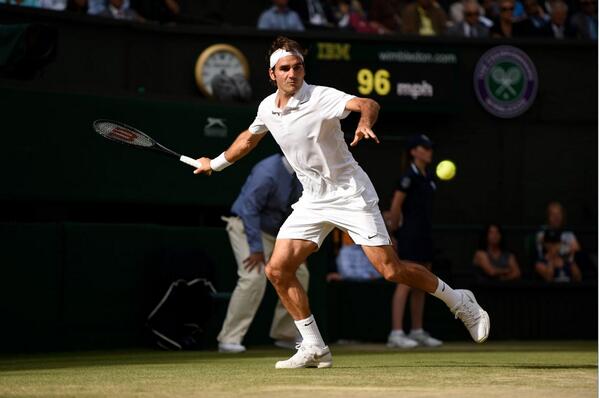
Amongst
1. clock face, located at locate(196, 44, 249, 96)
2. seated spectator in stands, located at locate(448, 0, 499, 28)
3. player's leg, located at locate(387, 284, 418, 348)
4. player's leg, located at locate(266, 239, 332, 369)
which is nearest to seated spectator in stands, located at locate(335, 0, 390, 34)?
seated spectator in stands, located at locate(448, 0, 499, 28)

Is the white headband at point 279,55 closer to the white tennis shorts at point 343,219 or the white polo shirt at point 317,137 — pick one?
the white polo shirt at point 317,137

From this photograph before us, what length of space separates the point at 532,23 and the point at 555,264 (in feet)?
11.9

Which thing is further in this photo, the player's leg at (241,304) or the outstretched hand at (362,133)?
the player's leg at (241,304)

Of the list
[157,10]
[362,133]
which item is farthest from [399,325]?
[157,10]

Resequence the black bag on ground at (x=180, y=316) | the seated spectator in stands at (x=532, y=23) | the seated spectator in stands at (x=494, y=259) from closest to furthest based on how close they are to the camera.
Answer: the black bag on ground at (x=180, y=316) < the seated spectator in stands at (x=494, y=259) < the seated spectator in stands at (x=532, y=23)

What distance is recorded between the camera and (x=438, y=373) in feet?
25.5

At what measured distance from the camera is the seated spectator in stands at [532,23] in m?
16.3

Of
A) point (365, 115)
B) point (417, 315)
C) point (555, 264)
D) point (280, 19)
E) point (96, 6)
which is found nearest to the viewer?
point (365, 115)

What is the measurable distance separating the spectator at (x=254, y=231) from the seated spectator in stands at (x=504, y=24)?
613cm

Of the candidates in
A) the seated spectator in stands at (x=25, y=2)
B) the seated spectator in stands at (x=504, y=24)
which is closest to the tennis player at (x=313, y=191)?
the seated spectator in stands at (x=25, y=2)

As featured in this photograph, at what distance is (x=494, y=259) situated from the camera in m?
14.2

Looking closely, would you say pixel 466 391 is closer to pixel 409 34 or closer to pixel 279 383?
pixel 279 383

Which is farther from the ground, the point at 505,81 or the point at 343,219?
the point at 505,81

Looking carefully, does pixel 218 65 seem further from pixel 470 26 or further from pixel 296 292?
pixel 296 292
